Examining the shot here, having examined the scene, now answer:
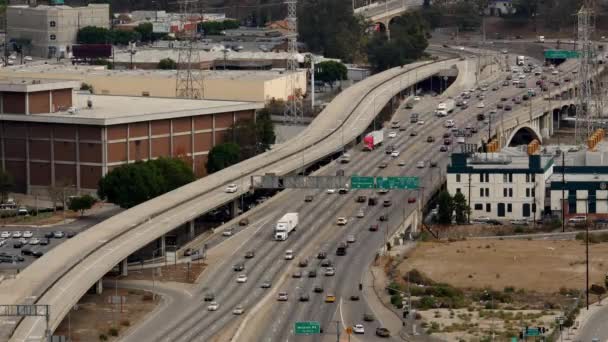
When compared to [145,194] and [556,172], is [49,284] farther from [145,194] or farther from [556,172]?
[556,172]

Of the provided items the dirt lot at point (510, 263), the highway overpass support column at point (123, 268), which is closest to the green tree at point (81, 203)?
the highway overpass support column at point (123, 268)

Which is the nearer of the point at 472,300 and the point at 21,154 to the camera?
the point at 472,300

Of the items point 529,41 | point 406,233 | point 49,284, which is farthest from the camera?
point 529,41

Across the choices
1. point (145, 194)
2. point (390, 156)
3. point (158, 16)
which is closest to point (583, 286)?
point (145, 194)

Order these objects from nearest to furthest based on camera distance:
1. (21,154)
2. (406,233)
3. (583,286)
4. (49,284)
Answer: (49,284) → (583,286) → (406,233) → (21,154)

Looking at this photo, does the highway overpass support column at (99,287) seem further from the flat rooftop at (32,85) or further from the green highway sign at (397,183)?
the flat rooftop at (32,85)

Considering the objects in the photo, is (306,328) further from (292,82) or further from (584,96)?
(292,82)
